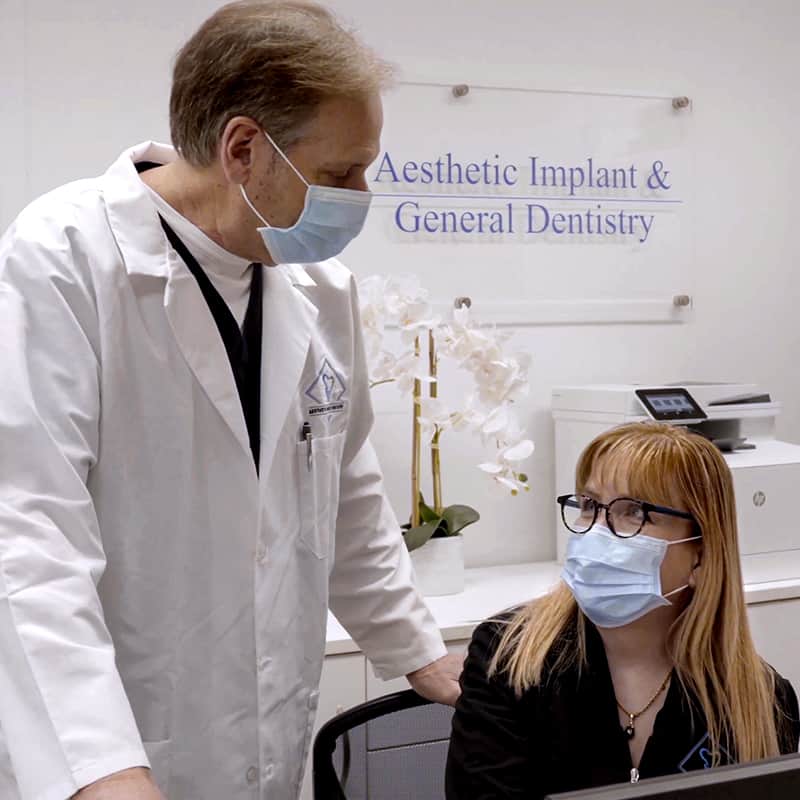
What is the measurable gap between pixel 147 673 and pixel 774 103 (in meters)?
2.54

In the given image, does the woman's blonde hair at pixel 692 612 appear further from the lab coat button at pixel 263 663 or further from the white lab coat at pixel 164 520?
the lab coat button at pixel 263 663

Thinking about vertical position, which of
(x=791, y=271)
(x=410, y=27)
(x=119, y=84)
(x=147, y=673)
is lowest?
(x=147, y=673)

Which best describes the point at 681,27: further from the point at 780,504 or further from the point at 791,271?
the point at 780,504

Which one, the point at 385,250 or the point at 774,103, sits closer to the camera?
the point at 385,250

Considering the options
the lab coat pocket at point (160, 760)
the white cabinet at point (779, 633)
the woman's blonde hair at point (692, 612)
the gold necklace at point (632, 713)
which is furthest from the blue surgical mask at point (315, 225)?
the white cabinet at point (779, 633)

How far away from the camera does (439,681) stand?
170cm

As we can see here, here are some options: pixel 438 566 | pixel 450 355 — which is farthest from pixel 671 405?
pixel 438 566

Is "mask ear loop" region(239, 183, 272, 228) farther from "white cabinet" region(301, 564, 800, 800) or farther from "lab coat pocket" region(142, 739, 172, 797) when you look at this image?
"white cabinet" region(301, 564, 800, 800)

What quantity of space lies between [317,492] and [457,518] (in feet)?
3.63

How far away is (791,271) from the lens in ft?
10.8

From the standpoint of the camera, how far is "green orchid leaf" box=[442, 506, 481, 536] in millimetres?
2656

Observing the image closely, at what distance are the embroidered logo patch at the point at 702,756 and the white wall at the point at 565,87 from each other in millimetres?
1364

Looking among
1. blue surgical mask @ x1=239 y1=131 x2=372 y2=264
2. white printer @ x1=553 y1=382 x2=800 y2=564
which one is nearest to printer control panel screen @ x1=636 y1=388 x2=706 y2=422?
white printer @ x1=553 y1=382 x2=800 y2=564

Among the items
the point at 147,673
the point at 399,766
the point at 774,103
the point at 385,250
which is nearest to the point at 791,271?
the point at 774,103
